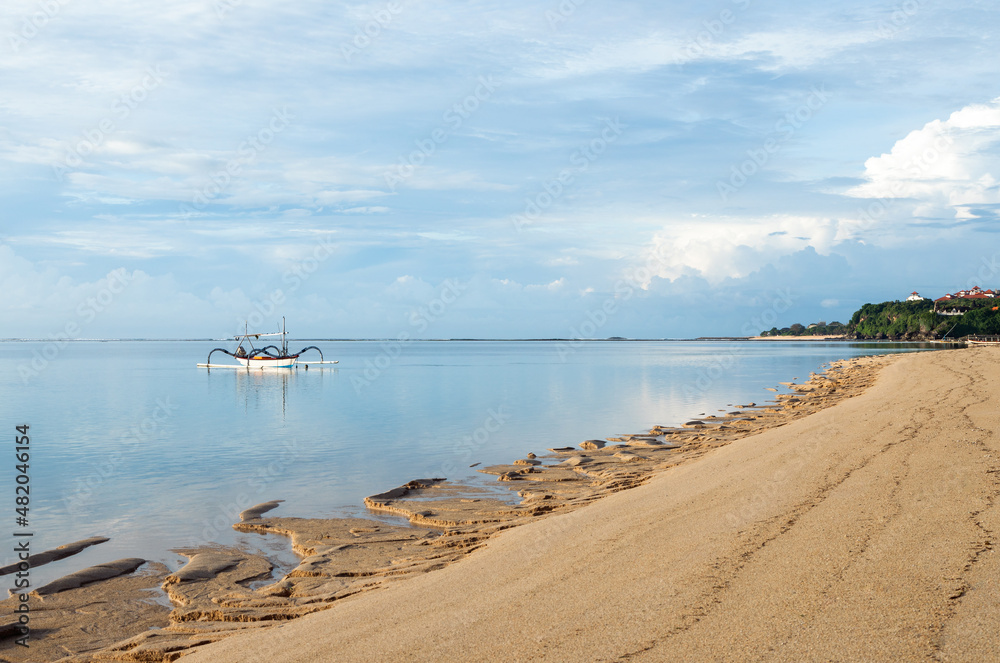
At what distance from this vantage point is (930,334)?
151 metres

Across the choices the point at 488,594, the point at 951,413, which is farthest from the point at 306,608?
the point at 951,413

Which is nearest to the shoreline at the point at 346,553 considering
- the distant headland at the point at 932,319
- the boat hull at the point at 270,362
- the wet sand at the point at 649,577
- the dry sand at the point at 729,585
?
the wet sand at the point at 649,577

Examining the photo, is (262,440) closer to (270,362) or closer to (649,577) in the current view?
(649,577)

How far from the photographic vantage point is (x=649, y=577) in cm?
603

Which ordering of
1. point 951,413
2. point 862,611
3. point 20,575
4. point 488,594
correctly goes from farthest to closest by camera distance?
point 951,413, point 20,575, point 488,594, point 862,611

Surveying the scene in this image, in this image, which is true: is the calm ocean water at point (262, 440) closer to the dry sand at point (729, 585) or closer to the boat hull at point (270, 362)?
the dry sand at point (729, 585)

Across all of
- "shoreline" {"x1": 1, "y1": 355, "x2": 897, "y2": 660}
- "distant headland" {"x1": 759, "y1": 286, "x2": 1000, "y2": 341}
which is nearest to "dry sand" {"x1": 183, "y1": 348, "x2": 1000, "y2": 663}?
"shoreline" {"x1": 1, "y1": 355, "x2": 897, "y2": 660}

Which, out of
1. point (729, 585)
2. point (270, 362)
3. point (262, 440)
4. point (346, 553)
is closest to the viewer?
point (729, 585)

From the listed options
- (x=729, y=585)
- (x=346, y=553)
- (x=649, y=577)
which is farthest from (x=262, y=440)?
(x=729, y=585)

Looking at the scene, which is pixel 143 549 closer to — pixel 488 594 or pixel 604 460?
pixel 488 594

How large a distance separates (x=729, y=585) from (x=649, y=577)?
725 millimetres

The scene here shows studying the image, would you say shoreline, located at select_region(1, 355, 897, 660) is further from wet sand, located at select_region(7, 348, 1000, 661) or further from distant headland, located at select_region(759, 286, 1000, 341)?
distant headland, located at select_region(759, 286, 1000, 341)

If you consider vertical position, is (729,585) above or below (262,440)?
above

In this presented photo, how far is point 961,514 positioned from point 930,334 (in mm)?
171273
